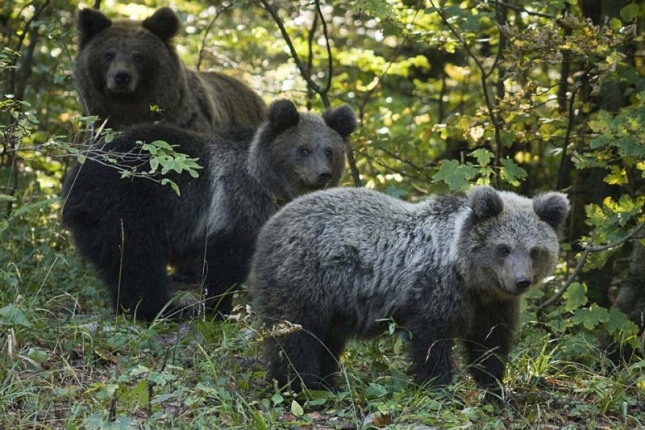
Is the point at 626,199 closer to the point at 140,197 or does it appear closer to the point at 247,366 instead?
the point at 247,366

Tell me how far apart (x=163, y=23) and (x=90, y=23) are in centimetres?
76

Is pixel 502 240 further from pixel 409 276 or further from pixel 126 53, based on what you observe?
pixel 126 53

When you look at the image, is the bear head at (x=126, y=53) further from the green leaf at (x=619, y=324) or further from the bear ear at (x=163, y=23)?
the green leaf at (x=619, y=324)

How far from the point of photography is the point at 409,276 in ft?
21.4

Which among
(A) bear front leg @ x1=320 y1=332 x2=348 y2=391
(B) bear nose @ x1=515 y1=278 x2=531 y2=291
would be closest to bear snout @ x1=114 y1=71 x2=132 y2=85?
(A) bear front leg @ x1=320 y1=332 x2=348 y2=391

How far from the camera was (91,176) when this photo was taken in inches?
337

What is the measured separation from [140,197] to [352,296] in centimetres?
268

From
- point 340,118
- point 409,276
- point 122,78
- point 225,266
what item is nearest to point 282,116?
point 340,118

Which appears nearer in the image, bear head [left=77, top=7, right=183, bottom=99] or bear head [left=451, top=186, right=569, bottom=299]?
bear head [left=451, top=186, right=569, bottom=299]

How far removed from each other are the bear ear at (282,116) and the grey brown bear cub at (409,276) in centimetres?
209

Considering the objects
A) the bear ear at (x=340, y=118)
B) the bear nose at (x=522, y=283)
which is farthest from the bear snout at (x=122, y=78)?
the bear nose at (x=522, y=283)

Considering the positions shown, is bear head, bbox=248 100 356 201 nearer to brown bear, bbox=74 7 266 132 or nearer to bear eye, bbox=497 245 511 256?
brown bear, bbox=74 7 266 132

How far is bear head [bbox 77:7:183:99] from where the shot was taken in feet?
33.4

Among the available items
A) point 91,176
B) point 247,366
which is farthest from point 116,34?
point 247,366
